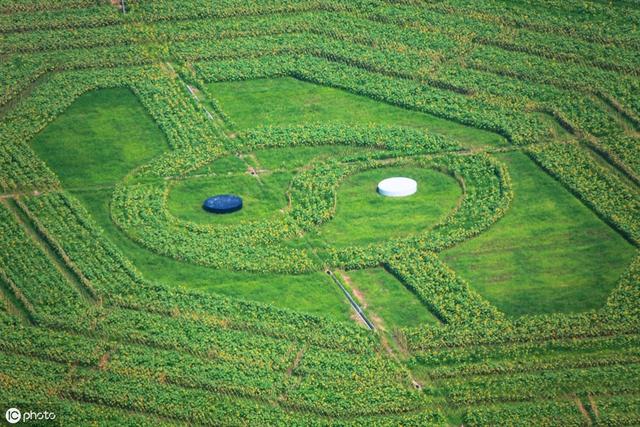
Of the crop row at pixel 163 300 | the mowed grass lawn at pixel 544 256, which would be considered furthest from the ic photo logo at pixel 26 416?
the mowed grass lawn at pixel 544 256

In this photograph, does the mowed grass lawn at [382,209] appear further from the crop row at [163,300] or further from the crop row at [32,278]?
the crop row at [32,278]

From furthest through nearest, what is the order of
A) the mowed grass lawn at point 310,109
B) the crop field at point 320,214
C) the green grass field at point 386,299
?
the mowed grass lawn at point 310,109 → the green grass field at point 386,299 → the crop field at point 320,214

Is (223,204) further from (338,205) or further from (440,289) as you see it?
(440,289)

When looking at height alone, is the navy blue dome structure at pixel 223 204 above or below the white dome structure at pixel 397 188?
below

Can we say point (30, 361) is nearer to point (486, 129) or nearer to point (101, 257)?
point (101, 257)

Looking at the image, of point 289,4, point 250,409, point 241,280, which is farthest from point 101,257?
point 289,4

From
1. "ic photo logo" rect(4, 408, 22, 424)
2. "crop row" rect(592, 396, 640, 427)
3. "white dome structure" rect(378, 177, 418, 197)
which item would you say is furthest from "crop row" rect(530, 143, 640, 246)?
"ic photo logo" rect(4, 408, 22, 424)

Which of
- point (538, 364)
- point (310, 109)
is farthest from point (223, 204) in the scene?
point (538, 364)
